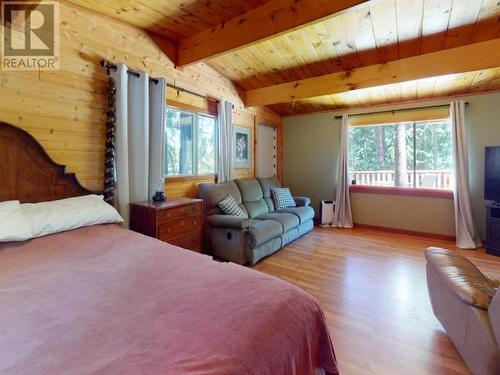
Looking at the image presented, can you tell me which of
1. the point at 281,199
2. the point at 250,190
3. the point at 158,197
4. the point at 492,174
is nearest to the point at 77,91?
the point at 158,197

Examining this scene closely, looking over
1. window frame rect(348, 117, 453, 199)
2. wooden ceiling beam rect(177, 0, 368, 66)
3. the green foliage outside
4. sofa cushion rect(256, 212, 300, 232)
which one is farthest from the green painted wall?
wooden ceiling beam rect(177, 0, 368, 66)

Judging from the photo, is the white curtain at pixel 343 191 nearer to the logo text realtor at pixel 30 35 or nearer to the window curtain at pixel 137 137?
the window curtain at pixel 137 137

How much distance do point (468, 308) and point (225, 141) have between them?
3.38 meters

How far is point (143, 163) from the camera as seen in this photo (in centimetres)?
290

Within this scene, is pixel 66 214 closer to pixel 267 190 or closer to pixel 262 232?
pixel 262 232

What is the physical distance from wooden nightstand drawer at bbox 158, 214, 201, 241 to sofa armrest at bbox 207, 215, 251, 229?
0.32m

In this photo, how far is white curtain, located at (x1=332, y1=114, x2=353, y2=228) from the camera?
486 centimetres

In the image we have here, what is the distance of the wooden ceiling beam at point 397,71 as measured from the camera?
2.78m

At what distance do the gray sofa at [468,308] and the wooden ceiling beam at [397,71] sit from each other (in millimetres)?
2203

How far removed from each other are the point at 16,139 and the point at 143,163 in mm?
1095

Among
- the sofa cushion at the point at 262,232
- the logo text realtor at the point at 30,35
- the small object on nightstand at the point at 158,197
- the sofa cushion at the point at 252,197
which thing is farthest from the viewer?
the sofa cushion at the point at 252,197

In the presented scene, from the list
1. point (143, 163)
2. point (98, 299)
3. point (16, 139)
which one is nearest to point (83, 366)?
point (98, 299)

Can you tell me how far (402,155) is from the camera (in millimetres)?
4582

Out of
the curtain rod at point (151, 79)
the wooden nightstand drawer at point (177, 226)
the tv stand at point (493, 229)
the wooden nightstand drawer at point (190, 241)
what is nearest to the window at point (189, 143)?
the curtain rod at point (151, 79)
